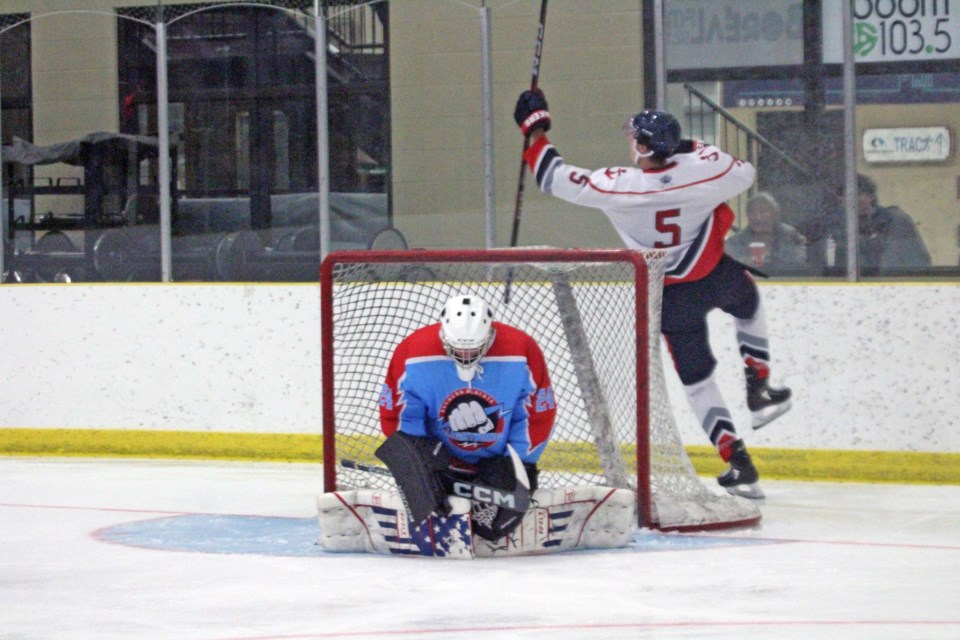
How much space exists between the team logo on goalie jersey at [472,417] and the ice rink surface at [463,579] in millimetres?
311

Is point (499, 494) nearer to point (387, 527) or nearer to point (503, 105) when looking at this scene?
point (387, 527)

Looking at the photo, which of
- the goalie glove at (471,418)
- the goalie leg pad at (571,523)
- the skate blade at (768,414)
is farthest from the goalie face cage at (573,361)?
the skate blade at (768,414)

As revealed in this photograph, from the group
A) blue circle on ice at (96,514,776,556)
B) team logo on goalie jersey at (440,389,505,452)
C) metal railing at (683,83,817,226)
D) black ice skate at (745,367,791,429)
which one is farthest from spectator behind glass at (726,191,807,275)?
team logo on goalie jersey at (440,389,505,452)

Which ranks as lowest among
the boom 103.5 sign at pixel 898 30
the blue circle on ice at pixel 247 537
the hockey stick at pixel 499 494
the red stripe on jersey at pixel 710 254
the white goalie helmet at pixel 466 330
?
the blue circle on ice at pixel 247 537

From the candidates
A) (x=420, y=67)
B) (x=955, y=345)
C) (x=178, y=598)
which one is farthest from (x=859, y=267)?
(x=178, y=598)

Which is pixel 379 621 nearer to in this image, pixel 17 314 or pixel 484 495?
pixel 484 495

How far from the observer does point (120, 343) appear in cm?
631

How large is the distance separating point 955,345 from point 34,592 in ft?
10.3

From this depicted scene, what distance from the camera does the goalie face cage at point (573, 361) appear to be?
14.3 ft

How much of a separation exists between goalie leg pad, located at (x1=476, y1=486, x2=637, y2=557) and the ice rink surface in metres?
0.06

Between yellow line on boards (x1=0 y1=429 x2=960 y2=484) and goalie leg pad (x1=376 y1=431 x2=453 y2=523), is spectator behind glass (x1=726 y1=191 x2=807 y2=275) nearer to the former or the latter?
yellow line on boards (x1=0 y1=429 x2=960 y2=484)

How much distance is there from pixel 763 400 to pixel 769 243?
76 centimetres

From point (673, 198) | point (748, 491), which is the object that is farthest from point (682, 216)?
point (748, 491)

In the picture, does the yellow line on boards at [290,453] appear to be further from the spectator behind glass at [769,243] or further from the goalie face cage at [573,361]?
the goalie face cage at [573,361]
